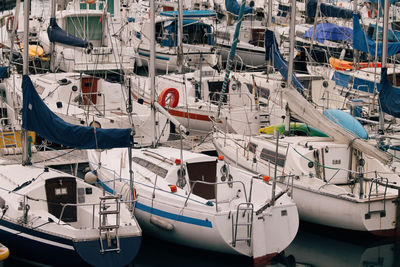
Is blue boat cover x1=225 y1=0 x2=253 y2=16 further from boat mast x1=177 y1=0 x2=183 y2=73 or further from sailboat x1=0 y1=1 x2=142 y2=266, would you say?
sailboat x1=0 y1=1 x2=142 y2=266

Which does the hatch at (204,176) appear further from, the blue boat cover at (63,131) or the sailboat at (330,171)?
the blue boat cover at (63,131)

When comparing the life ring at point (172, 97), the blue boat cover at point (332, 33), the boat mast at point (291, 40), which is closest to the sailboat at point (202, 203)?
the boat mast at point (291, 40)

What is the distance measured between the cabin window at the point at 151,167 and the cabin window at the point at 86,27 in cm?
1574

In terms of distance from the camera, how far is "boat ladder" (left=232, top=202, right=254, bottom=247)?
52.9ft

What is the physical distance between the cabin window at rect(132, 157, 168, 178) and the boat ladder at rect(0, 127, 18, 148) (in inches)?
164

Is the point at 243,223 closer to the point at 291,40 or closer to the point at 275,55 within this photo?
the point at 291,40

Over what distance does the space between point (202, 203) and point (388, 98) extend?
7.07 m

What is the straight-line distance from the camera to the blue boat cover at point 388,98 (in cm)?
2042

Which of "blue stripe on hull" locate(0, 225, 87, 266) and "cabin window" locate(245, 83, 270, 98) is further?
"cabin window" locate(245, 83, 270, 98)

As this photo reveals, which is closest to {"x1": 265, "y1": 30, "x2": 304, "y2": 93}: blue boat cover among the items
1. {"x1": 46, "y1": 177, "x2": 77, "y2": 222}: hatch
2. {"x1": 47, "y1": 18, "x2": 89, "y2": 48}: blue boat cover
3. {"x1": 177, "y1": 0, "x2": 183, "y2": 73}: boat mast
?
{"x1": 177, "y1": 0, "x2": 183, "y2": 73}: boat mast

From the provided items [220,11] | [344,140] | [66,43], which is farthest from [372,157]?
[220,11]

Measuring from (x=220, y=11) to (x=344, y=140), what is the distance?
24.7 m

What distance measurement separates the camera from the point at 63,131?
54.5ft

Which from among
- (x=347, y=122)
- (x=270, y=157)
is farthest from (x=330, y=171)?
(x=347, y=122)
